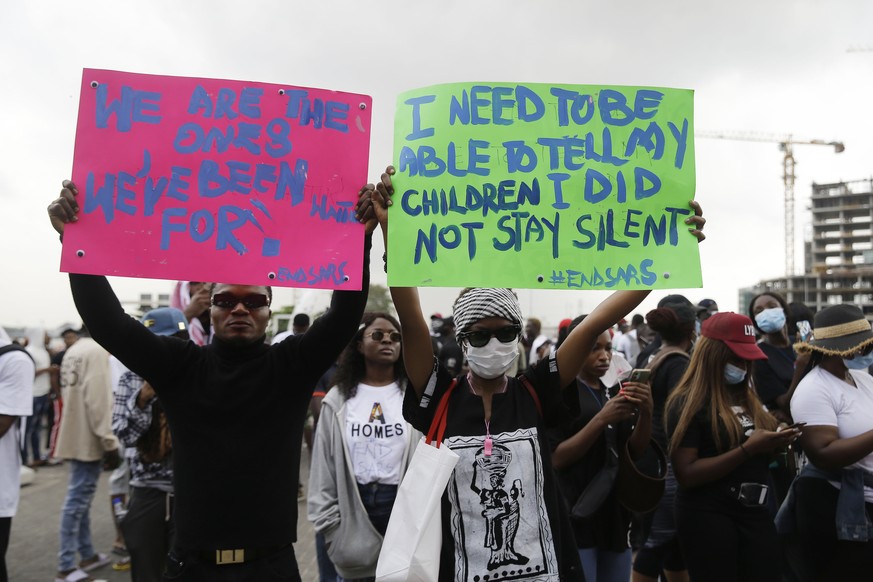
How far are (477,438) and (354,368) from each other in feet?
6.32

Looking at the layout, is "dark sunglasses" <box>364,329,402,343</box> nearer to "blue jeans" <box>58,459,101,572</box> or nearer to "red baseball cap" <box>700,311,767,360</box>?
"red baseball cap" <box>700,311,767,360</box>

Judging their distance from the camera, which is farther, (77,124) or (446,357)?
(446,357)

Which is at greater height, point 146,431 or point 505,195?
point 505,195

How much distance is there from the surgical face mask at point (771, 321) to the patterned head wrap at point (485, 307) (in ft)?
12.7

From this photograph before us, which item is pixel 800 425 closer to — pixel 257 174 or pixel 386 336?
pixel 386 336

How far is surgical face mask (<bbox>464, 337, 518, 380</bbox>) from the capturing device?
2.59 meters

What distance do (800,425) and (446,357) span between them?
4902mm

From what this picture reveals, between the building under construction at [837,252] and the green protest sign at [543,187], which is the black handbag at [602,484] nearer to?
the green protest sign at [543,187]

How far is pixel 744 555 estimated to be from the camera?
349 cm

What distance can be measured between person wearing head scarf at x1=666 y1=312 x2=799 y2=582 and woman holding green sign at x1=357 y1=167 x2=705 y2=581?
130cm

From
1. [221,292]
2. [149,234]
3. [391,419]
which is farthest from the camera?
[391,419]

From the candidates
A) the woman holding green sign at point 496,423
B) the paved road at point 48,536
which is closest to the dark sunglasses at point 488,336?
the woman holding green sign at point 496,423

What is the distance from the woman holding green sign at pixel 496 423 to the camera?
2.37 meters

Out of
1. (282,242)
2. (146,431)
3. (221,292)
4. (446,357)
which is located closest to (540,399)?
(282,242)
